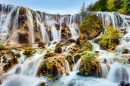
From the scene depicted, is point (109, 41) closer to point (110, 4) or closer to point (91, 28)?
point (91, 28)

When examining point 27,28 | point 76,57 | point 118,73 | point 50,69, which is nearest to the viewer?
point 118,73

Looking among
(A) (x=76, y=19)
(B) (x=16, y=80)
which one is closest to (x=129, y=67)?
(B) (x=16, y=80)

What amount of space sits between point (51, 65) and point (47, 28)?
1017cm

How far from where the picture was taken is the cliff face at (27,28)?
61.3 ft

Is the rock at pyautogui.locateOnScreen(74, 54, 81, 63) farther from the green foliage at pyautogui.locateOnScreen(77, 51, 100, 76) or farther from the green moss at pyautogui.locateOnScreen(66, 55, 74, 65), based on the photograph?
the green foliage at pyautogui.locateOnScreen(77, 51, 100, 76)

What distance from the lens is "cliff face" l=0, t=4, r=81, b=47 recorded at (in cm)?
1867

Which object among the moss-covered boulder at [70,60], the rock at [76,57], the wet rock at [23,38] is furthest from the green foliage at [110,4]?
the moss-covered boulder at [70,60]

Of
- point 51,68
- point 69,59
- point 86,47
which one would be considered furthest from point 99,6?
point 51,68

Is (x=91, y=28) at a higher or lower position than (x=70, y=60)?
higher

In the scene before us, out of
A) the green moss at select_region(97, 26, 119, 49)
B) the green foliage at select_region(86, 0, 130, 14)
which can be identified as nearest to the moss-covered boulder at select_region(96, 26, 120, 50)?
the green moss at select_region(97, 26, 119, 49)

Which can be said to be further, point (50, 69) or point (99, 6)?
point (99, 6)

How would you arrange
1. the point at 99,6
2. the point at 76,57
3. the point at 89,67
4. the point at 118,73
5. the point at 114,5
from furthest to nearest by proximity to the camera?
the point at 99,6, the point at 114,5, the point at 76,57, the point at 89,67, the point at 118,73

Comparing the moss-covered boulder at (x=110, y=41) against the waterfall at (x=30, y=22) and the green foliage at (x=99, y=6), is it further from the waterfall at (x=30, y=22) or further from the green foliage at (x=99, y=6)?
the green foliage at (x=99, y=6)

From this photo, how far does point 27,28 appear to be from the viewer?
63.5 feet
